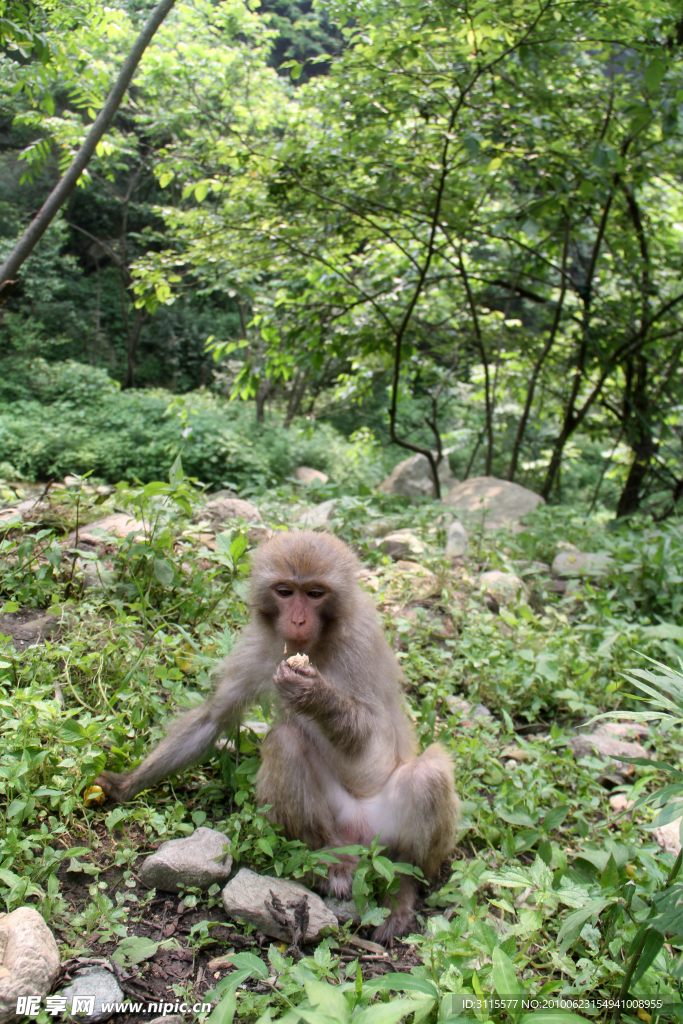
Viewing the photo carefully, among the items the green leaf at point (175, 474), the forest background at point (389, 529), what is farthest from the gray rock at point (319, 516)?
the green leaf at point (175, 474)

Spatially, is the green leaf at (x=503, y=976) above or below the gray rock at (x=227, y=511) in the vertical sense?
below

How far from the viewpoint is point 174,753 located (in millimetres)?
2416

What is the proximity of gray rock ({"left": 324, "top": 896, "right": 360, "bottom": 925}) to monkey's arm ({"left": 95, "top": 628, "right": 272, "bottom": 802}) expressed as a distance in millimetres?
676

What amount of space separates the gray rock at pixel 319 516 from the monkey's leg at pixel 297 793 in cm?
210

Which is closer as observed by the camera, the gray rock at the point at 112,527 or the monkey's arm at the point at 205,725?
the monkey's arm at the point at 205,725

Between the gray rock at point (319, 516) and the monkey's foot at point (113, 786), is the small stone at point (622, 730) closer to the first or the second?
the gray rock at point (319, 516)

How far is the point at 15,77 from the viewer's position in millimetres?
3594

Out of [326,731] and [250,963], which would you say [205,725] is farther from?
[250,963]

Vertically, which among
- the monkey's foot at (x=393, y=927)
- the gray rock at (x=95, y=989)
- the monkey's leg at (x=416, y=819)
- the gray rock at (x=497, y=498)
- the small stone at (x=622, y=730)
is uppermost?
the gray rock at (x=497, y=498)

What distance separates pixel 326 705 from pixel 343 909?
0.70m

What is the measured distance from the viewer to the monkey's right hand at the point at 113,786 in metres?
2.37

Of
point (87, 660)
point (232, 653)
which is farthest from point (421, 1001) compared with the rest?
point (87, 660)

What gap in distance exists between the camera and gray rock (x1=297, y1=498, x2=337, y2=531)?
4.45 m

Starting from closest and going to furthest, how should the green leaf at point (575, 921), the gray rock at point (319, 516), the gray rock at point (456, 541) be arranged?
1. the green leaf at point (575, 921)
2. the gray rock at point (319, 516)
3. the gray rock at point (456, 541)
